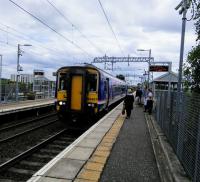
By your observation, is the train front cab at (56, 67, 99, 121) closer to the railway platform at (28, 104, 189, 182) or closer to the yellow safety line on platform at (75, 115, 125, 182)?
the railway platform at (28, 104, 189, 182)

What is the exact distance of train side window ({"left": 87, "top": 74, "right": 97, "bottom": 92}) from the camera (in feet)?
50.9

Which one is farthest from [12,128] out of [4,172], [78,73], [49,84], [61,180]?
[49,84]

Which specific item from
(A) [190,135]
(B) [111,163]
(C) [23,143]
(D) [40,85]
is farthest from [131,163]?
(D) [40,85]

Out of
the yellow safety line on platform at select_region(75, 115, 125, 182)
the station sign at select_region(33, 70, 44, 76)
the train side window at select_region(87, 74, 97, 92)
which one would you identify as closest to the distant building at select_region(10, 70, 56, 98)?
the station sign at select_region(33, 70, 44, 76)

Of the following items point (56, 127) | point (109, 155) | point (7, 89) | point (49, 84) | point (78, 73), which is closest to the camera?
point (109, 155)

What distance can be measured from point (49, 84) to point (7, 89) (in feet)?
45.5

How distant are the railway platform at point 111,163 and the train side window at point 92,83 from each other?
518cm

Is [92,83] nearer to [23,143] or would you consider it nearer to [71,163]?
[23,143]

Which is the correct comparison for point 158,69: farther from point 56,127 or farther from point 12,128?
point 12,128

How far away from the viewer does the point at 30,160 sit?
959 cm

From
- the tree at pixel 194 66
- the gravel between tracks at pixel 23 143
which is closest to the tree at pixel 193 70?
the tree at pixel 194 66

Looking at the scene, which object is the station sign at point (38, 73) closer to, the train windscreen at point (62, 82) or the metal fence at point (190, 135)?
the train windscreen at point (62, 82)

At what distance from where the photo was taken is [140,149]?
903 centimetres

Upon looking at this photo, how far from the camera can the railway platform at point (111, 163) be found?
625cm
